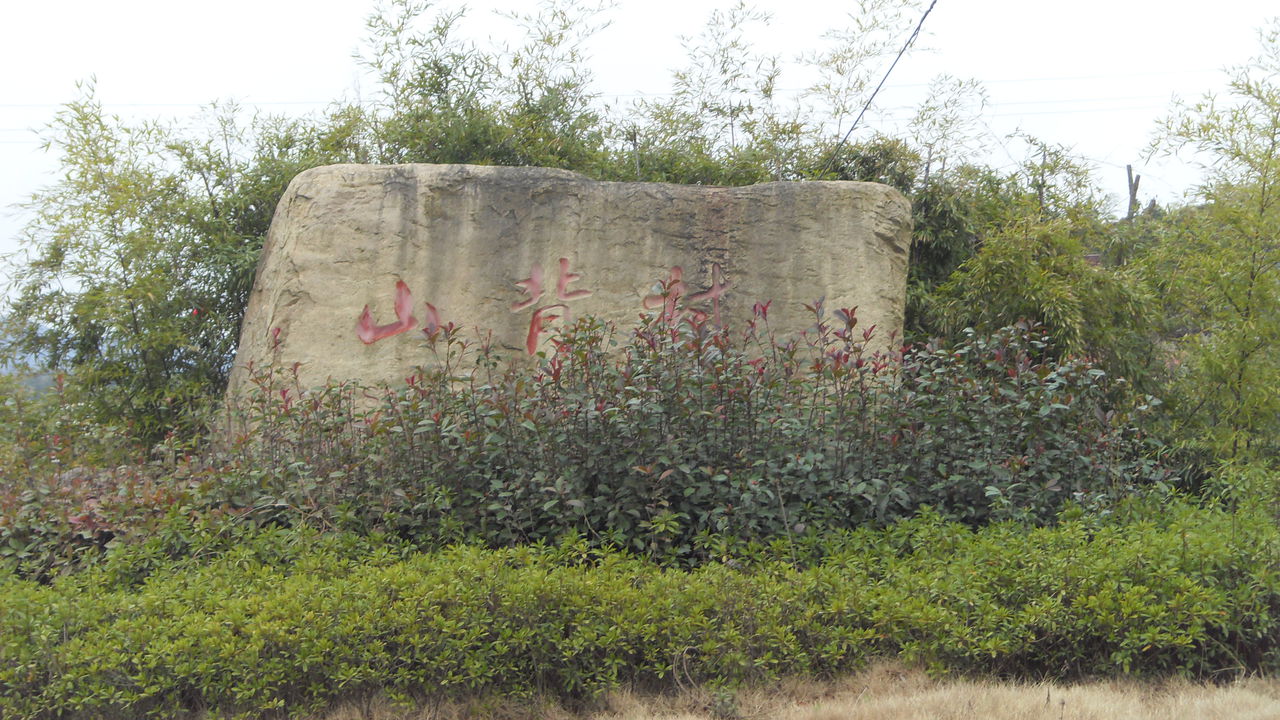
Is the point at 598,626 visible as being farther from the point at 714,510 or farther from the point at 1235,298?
the point at 1235,298

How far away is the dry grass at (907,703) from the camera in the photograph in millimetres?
3334

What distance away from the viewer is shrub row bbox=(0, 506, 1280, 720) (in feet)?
11.3

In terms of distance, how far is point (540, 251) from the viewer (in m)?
6.55

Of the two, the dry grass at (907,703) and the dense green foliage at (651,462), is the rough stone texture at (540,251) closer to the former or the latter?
the dense green foliage at (651,462)

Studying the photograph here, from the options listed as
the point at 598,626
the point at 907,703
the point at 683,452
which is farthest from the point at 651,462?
the point at 907,703

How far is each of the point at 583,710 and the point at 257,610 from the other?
1.20 metres

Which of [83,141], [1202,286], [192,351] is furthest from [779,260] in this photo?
[83,141]

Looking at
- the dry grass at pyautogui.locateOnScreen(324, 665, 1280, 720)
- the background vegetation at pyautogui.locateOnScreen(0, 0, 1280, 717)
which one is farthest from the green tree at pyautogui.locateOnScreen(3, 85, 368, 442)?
the dry grass at pyautogui.locateOnScreen(324, 665, 1280, 720)

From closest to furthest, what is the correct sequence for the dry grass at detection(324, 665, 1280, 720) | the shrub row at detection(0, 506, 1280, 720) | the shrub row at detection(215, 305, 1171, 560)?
the dry grass at detection(324, 665, 1280, 720) < the shrub row at detection(0, 506, 1280, 720) < the shrub row at detection(215, 305, 1171, 560)

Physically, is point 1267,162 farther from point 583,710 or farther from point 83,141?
point 83,141

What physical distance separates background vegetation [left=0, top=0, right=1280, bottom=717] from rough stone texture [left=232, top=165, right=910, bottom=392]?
36 cm

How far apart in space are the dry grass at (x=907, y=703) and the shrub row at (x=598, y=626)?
0.25 feet

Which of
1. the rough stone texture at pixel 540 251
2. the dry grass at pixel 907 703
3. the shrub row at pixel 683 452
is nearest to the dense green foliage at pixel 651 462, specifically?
the shrub row at pixel 683 452

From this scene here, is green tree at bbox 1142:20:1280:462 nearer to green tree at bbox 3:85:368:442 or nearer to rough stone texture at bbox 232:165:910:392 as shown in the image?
rough stone texture at bbox 232:165:910:392
